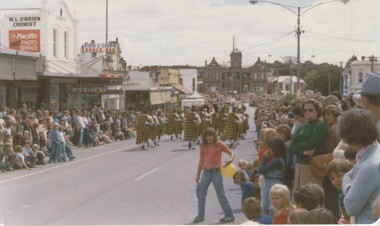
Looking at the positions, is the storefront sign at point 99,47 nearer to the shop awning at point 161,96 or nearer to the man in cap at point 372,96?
the shop awning at point 161,96

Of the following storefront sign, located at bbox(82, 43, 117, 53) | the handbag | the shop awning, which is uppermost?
storefront sign, located at bbox(82, 43, 117, 53)

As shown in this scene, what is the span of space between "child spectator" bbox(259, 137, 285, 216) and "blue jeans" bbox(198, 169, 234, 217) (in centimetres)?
72

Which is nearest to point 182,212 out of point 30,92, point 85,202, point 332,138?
point 85,202

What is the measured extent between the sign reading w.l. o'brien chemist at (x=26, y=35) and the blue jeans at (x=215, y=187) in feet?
12.4

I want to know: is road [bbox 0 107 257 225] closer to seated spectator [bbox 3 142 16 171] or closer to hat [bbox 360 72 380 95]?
seated spectator [bbox 3 142 16 171]

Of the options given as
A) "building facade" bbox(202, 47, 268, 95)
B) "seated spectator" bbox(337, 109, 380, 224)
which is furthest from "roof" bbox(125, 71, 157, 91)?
"seated spectator" bbox(337, 109, 380, 224)

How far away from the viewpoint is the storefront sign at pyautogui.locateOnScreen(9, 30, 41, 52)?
950cm

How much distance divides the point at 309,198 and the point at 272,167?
1.38 metres

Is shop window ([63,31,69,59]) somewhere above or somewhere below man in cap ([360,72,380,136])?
above

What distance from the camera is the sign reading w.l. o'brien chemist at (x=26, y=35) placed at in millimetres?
8530

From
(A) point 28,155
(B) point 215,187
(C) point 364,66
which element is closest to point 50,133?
(A) point 28,155

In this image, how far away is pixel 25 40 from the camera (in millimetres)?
10391

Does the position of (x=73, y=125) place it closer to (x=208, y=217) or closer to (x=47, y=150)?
(x=47, y=150)

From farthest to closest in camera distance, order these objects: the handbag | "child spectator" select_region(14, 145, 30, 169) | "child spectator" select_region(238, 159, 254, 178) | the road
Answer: "child spectator" select_region(14, 145, 30, 169), "child spectator" select_region(238, 159, 254, 178), the road, the handbag
